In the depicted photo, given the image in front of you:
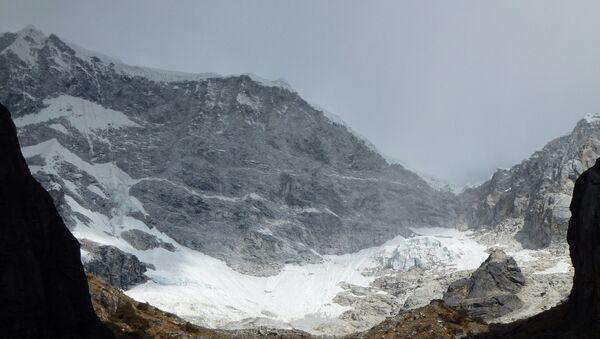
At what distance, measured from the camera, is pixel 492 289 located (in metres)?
133

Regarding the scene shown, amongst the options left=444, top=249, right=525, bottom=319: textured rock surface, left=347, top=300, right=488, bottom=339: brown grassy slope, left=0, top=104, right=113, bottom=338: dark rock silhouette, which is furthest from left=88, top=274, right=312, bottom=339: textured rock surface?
left=444, top=249, right=525, bottom=319: textured rock surface

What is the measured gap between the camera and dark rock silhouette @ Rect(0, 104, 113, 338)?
71.6ft

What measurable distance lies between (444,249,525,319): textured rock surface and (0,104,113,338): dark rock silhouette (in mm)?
103429

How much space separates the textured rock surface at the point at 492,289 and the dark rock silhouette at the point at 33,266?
339 feet

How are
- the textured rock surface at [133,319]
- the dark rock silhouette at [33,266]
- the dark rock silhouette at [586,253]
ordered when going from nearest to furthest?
1. the dark rock silhouette at [33,266]
2. the dark rock silhouette at [586,253]
3. the textured rock surface at [133,319]

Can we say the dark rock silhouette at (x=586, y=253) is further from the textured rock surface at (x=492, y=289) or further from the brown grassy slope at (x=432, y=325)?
the textured rock surface at (x=492, y=289)

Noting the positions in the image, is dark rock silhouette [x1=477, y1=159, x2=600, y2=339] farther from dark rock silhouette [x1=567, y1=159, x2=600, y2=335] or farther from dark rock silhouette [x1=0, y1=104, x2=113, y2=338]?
dark rock silhouette [x1=0, y1=104, x2=113, y2=338]

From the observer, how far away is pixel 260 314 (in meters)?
190

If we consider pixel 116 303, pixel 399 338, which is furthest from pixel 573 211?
pixel 116 303

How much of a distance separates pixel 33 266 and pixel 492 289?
403 feet

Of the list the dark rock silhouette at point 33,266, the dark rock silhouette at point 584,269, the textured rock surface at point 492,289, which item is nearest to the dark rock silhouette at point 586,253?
the dark rock silhouette at point 584,269

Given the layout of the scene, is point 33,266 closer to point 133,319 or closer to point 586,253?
point 586,253

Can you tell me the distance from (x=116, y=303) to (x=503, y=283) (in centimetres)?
10359

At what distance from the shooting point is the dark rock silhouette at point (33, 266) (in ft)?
71.6
